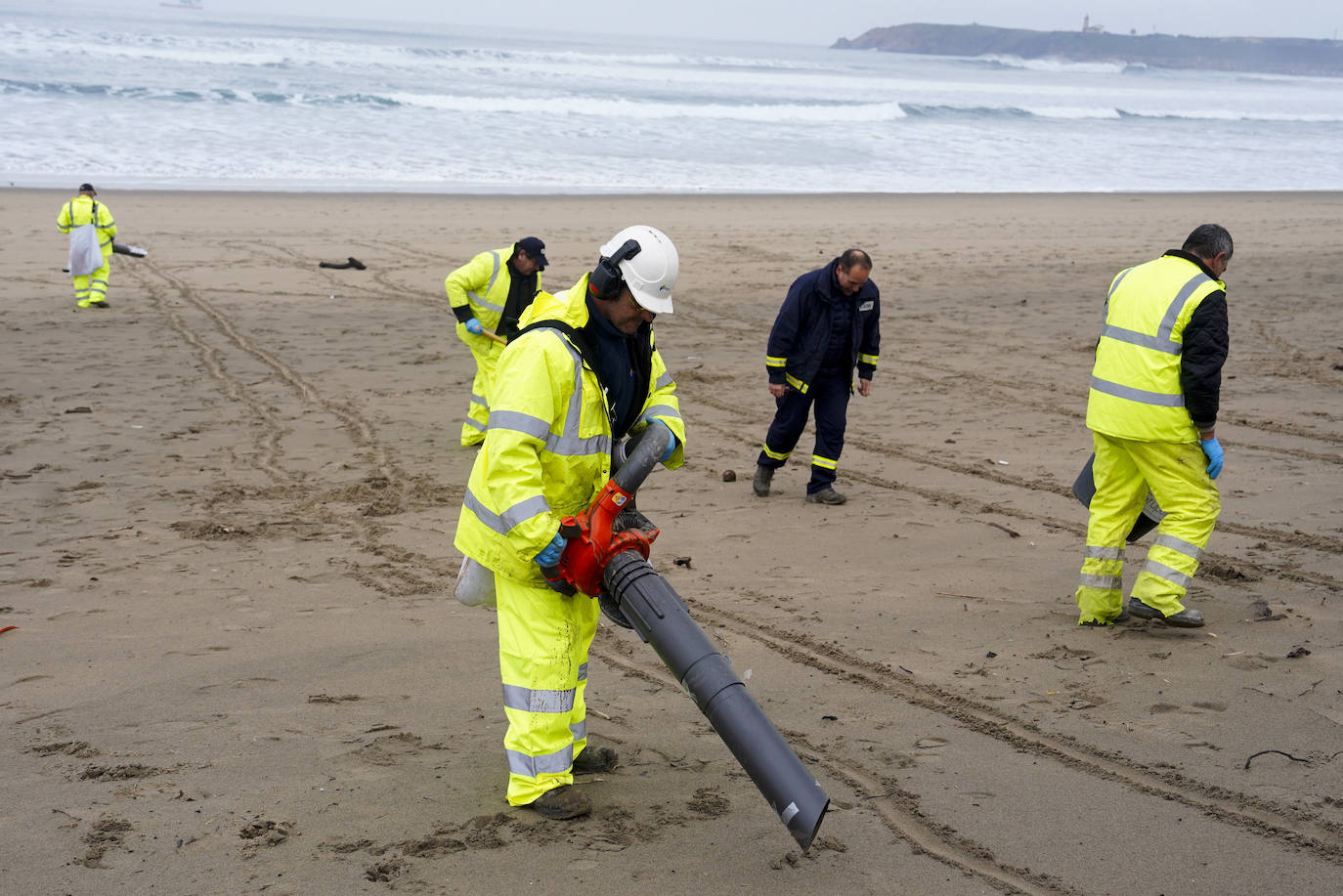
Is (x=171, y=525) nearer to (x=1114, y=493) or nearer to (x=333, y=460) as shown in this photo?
(x=333, y=460)

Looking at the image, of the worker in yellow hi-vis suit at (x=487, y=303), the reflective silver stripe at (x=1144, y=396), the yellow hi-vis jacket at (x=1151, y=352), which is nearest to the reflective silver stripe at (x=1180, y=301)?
the yellow hi-vis jacket at (x=1151, y=352)

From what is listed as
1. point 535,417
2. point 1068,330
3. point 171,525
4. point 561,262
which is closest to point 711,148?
point 561,262

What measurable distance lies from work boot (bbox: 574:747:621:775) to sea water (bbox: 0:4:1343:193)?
24.9 metres

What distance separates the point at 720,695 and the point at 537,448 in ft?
3.28

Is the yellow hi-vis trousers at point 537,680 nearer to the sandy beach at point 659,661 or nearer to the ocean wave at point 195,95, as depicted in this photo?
the sandy beach at point 659,661

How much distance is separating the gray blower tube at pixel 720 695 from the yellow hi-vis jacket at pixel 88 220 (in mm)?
12846

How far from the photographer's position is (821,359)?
8.00 m

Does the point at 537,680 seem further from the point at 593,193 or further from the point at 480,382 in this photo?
the point at 593,193

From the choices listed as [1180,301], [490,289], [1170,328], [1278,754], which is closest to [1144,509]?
[1170,328]

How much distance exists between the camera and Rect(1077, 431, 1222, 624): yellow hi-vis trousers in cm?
559

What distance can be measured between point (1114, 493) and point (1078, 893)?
9.16 feet

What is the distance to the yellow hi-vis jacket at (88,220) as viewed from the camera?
14.4 m

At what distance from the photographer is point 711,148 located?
38.4 metres

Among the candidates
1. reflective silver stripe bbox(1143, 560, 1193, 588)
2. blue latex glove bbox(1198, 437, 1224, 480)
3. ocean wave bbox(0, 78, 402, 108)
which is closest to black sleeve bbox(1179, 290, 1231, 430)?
blue latex glove bbox(1198, 437, 1224, 480)
